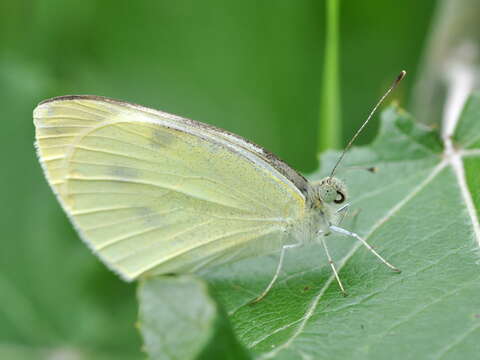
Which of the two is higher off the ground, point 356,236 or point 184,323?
point 356,236

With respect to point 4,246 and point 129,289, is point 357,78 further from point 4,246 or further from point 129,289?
point 4,246

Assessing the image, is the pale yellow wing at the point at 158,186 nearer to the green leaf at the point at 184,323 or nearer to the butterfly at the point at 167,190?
the butterfly at the point at 167,190

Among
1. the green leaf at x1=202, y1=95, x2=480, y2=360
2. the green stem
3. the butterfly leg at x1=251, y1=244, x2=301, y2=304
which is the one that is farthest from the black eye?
the green stem

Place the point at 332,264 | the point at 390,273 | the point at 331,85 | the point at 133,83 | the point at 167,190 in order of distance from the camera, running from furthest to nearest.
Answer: the point at 133,83
the point at 331,85
the point at 167,190
the point at 332,264
the point at 390,273

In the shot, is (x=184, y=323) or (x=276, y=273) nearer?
(x=184, y=323)

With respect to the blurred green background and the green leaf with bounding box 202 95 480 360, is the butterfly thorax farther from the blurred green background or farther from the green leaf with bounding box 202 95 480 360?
the blurred green background

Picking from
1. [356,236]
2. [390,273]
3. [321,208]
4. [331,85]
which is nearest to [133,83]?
[331,85]

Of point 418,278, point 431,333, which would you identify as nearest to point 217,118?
point 418,278

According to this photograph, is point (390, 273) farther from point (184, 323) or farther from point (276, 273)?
point (184, 323)
